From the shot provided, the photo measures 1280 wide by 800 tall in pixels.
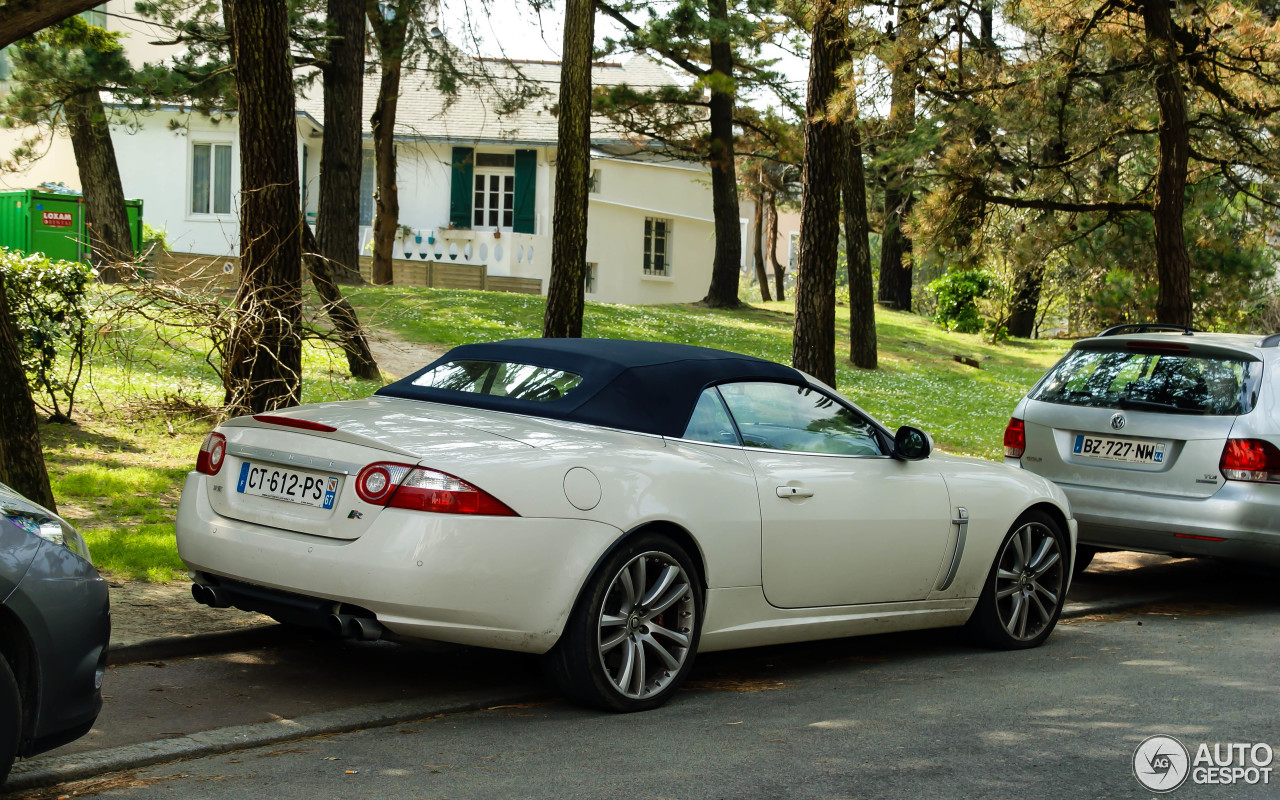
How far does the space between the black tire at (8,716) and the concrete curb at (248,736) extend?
0.51 metres

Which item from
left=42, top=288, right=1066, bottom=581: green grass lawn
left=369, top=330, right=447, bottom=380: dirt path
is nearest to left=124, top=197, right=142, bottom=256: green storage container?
left=42, top=288, right=1066, bottom=581: green grass lawn

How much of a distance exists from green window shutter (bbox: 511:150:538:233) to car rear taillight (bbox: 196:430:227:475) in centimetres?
→ 3214

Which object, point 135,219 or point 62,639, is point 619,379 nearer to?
point 62,639

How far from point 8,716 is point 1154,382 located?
6977mm

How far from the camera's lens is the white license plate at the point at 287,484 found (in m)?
4.87

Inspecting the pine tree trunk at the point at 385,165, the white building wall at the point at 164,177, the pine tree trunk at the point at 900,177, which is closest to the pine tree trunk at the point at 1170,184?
the pine tree trunk at the point at 900,177

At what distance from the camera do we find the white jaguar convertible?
4.73 m

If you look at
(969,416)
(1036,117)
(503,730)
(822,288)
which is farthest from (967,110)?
(503,730)

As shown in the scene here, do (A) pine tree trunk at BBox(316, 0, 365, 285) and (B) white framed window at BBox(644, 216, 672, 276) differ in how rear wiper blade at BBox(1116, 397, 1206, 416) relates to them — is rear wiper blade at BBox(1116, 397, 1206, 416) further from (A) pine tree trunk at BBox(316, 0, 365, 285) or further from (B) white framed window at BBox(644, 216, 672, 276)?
Answer: (B) white framed window at BBox(644, 216, 672, 276)

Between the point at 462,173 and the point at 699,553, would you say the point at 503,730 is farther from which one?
the point at 462,173

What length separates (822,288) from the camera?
12.8 m

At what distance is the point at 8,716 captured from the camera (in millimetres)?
3633

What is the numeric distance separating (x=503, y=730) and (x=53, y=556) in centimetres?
186

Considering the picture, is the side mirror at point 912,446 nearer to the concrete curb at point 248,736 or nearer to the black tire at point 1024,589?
the black tire at point 1024,589
